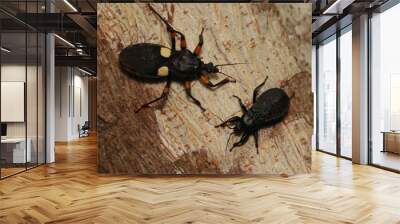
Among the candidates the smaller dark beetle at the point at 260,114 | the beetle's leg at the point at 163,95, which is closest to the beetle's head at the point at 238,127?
the smaller dark beetle at the point at 260,114

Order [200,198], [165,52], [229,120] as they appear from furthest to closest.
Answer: [229,120] → [165,52] → [200,198]

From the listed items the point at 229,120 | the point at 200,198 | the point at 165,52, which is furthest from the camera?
the point at 229,120

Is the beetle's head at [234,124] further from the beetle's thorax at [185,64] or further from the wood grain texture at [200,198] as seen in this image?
the beetle's thorax at [185,64]

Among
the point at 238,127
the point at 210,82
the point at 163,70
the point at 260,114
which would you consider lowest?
the point at 238,127

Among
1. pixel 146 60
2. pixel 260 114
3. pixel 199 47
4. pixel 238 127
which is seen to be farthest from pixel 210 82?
pixel 146 60

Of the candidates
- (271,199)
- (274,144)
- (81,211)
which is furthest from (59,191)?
(274,144)

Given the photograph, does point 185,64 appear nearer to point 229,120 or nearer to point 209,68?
point 209,68
